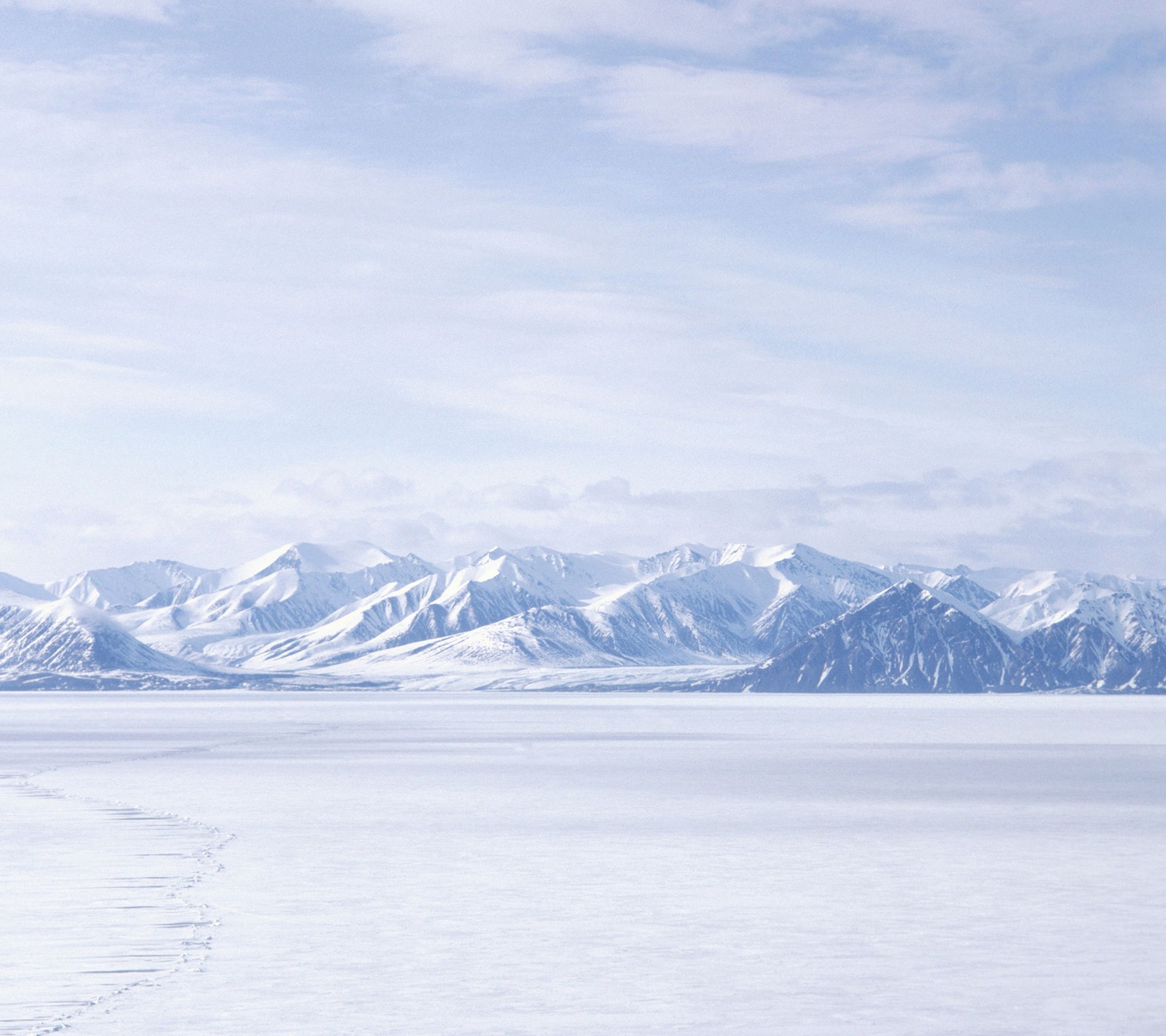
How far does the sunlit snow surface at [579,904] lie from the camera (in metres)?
20.7

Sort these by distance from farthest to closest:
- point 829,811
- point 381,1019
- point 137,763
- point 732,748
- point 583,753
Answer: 1. point 732,748
2. point 583,753
3. point 137,763
4. point 829,811
5. point 381,1019

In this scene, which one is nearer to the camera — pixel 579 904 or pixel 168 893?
pixel 579 904

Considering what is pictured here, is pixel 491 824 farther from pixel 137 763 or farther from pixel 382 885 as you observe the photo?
pixel 137 763

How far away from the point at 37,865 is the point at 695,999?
1787cm

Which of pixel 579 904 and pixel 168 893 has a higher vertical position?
pixel 168 893

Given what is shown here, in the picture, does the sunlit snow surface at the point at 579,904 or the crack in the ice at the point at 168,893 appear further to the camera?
the sunlit snow surface at the point at 579,904

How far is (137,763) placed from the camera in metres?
75.5

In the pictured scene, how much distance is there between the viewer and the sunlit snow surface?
816 inches

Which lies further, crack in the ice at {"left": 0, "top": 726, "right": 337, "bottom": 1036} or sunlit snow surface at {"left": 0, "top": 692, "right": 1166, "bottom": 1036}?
sunlit snow surface at {"left": 0, "top": 692, "right": 1166, "bottom": 1036}

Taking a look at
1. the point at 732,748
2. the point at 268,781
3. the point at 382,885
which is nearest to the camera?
the point at 382,885

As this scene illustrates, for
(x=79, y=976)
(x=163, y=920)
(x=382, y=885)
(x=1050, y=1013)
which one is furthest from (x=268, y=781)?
(x=1050, y=1013)

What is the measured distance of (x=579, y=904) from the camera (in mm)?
29906

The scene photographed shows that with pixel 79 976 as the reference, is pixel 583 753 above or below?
below

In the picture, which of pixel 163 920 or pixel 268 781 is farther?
pixel 268 781
